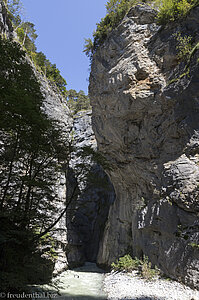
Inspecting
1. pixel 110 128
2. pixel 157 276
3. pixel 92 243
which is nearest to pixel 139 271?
pixel 157 276

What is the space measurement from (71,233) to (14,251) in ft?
49.1

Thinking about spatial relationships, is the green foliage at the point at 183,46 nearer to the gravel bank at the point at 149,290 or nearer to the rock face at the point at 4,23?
the gravel bank at the point at 149,290

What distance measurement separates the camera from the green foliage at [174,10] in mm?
12334

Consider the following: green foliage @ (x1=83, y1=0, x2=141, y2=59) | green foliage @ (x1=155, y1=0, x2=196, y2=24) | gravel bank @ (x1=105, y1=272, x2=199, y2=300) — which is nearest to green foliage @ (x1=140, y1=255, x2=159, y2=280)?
gravel bank @ (x1=105, y1=272, x2=199, y2=300)

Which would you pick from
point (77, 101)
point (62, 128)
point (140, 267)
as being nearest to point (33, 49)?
point (77, 101)

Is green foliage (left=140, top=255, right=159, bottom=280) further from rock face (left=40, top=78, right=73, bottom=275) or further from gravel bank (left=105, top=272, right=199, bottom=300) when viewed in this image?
rock face (left=40, top=78, right=73, bottom=275)

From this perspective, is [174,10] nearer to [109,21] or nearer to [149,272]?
[109,21]

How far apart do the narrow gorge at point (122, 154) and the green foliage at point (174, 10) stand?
43 cm

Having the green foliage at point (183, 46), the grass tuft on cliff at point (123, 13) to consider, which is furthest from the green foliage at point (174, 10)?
the green foliage at point (183, 46)

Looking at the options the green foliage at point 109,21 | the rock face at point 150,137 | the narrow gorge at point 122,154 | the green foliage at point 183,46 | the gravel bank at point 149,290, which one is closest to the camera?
the narrow gorge at point 122,154

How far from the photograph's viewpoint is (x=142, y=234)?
11.8 metres

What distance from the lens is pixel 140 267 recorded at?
35.7 feet

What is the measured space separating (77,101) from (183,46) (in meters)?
26.1

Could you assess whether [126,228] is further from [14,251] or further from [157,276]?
[14,251]
